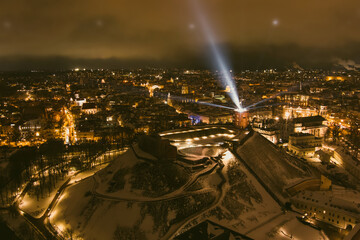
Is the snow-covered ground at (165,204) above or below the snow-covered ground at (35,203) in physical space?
above

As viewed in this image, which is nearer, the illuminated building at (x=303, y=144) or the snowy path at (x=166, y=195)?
the snowy path at (x=166, y=195)

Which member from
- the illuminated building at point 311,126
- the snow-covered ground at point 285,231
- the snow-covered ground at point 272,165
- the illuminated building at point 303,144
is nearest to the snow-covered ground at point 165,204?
the snow-covered ground at point 285,231

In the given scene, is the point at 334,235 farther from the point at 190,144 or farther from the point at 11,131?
the point at 11,131

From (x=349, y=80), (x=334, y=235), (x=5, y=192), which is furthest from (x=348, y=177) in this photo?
(x=349, y=80)

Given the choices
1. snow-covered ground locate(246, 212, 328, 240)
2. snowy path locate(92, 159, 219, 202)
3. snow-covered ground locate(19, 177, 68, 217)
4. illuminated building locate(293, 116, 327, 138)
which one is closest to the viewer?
snow-covered ground locate(246, 212, 328, 240)

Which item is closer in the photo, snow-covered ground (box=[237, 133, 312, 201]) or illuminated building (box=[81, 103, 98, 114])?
snow-covered ground (box=[237, 133, 312, 201])

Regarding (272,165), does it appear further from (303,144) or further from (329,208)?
(303,144)

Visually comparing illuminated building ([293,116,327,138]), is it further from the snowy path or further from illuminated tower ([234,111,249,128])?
the snowy path

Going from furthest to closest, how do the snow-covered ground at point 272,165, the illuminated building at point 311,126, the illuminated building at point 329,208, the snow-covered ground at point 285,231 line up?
the illuminated building at point 311,126
the snow-covered ground at point 272,165
the illuminated building at point 329,208
the snow-covered ground at point 285,231

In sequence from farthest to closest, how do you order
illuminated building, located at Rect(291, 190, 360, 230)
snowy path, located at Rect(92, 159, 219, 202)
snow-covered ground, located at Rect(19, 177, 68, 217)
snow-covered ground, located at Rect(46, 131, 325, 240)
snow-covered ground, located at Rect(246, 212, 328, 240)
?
snow-covered ground, located at Rect(19, 177, 68, 217) → snowy path, located at Rect(92, 159, 219, 202) → illuminated building, located at Rect(291, 190, 360, 230) → snow-covered ground, located at Rect(46, 131, 325, 240) → snow-covered ground, located at Rect(246, 212, 328, 240)

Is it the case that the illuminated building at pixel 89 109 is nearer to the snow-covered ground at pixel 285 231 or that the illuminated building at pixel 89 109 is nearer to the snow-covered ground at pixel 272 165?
the snow-covered ground at pixel 272 165

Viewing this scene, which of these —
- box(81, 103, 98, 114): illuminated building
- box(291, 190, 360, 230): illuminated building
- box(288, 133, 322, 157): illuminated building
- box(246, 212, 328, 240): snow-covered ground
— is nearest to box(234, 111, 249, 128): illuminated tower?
box(288, 133, 322, 157): illuminated building
